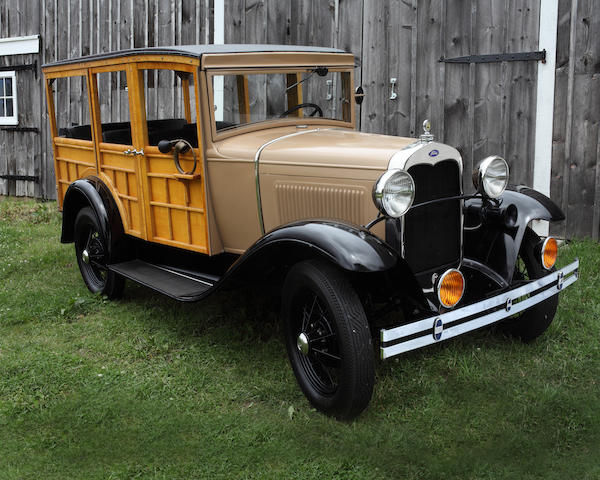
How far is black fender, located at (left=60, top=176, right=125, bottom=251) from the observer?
4.94 metres

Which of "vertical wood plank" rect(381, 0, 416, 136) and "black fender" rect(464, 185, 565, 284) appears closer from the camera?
"black fender" rect(464, 185, 565, 284)

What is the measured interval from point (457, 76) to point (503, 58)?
1.47 ft

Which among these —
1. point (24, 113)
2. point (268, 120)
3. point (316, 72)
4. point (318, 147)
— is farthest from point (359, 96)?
point (24, 113)

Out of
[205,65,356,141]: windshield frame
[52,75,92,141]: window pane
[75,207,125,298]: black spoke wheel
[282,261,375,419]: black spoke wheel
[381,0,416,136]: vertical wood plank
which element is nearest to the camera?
[282,261,375,419]: black spoke wheel

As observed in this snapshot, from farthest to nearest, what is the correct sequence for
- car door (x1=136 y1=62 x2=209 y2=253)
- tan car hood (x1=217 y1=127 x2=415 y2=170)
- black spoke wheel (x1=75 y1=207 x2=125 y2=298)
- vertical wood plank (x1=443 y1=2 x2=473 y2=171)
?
vertical wood plank (x1=443 y1=2 x2=473 y2=171), black spoke wheel (x1=75 y1=207 x2=125 y2=298), car door (x1=136 y1=62 x2=209 y2=253), tan car hood (x1=217 y1=127 x2=415 y2=170)

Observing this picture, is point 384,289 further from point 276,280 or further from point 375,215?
point 276,280

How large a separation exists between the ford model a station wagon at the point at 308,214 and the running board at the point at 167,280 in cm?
2

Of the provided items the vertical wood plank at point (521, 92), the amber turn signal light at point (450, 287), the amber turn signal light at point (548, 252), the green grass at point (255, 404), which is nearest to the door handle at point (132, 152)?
the green grass at point (255, 404)

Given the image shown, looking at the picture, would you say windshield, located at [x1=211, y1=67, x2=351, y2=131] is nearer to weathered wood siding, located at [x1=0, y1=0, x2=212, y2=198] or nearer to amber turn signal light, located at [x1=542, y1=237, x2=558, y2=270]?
amber turn signal light, located at [x1=542, y1=237, x2=558, y2=270]

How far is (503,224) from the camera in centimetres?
392

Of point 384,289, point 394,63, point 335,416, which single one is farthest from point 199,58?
point 394,63

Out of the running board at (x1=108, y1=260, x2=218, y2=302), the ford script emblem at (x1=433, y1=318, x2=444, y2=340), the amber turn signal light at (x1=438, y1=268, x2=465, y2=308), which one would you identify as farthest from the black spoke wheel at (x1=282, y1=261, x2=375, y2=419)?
the running board at (x1=108, y1=260, x2=218, y2=302)

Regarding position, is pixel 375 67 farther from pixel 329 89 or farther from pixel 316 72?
pixel 329 89

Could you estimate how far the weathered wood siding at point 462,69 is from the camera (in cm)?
579
